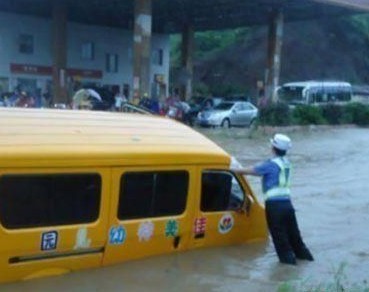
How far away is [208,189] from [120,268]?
1214 millimetres

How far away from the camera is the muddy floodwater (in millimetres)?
6544

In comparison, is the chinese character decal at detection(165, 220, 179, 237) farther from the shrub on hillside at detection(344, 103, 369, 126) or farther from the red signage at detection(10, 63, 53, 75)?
the red signage at detection(10, 63, 53, 75)

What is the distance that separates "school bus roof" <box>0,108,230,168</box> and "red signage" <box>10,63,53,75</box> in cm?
3529

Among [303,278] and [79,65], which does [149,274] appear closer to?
[303,278]

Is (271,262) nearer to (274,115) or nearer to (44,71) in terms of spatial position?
(274,115)

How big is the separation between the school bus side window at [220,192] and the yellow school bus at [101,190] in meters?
0.01

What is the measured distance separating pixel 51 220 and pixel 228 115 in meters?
29.2

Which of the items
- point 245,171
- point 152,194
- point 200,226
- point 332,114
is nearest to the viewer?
point 152,194

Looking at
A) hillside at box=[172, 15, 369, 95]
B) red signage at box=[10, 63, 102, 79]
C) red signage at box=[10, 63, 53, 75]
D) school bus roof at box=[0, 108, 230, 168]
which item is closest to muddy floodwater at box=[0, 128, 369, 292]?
school bus roof at box=[0, 108, 230, 168]

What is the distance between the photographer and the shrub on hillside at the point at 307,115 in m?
33.7

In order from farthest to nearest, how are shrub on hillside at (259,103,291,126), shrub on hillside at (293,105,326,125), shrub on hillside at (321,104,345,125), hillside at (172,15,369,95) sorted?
hillside at (172,15,369,95)
shrub on hillside at (321,104,345,125)
shrub on hillside at (293,105,326,125)
shrub on hillside at (259,103,291,126)

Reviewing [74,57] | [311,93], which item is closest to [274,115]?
[311,93]

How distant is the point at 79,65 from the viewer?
46.6 m

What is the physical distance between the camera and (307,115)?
34.2m
